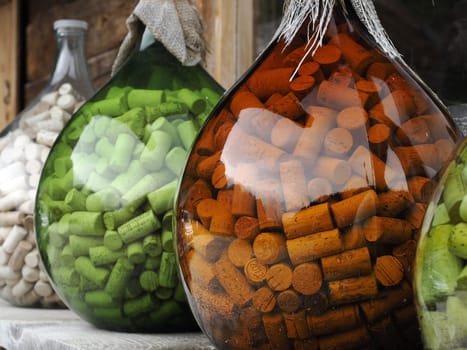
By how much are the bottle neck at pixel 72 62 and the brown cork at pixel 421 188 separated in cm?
74

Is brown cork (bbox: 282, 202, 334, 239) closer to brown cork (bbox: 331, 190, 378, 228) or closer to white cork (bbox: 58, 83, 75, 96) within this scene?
brown cork (bbox: 331, 190, 378, 228)

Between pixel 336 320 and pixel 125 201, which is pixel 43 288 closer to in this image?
pixel 125 201

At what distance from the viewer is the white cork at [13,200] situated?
1.16m

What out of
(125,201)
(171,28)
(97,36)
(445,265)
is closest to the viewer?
(445,265)

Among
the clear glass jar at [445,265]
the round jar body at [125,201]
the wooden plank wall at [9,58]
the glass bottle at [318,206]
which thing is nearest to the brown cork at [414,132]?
the glass bottle at [318,206]

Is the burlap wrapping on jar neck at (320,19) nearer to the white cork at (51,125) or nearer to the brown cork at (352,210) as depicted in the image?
the brown cork at (352,210)

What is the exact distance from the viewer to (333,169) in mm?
614

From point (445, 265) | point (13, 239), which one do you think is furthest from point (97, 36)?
point (445, 265)

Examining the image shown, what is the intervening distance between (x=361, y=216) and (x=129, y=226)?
0.95 feet

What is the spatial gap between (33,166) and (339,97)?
0.66 m

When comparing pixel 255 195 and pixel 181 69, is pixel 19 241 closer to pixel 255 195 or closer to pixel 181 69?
pixel 181 69

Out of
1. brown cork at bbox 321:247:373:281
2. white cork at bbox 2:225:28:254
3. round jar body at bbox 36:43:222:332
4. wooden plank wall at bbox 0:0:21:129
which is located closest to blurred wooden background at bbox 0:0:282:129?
wooden plank wall at bbox 0:0:21:129

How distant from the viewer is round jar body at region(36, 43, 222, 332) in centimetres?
83

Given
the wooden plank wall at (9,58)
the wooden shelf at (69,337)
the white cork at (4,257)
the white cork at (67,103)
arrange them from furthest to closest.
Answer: the wooden plank wall at (9,58)
the white cork at (67,103)
the white cork at (4,257)
the wooden shelf at (69,337)
